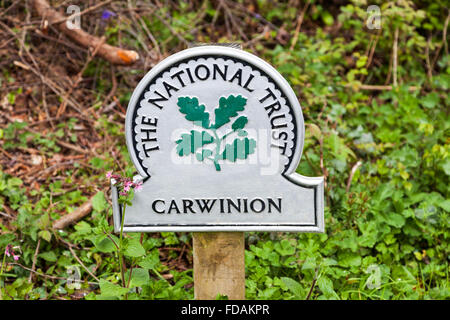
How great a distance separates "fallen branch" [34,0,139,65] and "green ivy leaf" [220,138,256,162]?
5.85ft

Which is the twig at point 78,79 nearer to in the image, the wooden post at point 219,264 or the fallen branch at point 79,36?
the fallen branch at point 79,36

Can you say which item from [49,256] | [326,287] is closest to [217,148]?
[326,287]

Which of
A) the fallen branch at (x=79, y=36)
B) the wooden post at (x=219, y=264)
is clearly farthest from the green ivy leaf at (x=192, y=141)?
the fallen branch at (x=79, y=36)

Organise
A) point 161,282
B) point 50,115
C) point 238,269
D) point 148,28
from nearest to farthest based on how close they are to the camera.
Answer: point 238,269
point 161,282
point 50,115
point 148,28

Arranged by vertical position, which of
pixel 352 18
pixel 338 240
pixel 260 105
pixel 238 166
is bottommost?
pixel 338 240

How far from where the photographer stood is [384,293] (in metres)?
2.45

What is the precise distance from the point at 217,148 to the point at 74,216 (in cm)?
123

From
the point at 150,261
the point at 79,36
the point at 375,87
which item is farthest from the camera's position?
the point at 375,87

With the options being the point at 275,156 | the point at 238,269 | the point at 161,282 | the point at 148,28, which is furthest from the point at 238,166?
the point at 148,28

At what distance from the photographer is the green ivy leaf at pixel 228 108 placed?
191cm

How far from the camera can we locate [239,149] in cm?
196

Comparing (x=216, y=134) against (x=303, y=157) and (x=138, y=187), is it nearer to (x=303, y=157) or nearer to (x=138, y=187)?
(x=138, y=187)

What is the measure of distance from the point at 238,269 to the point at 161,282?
43cm

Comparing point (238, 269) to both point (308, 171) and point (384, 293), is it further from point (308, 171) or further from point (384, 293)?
point (308, 171)
